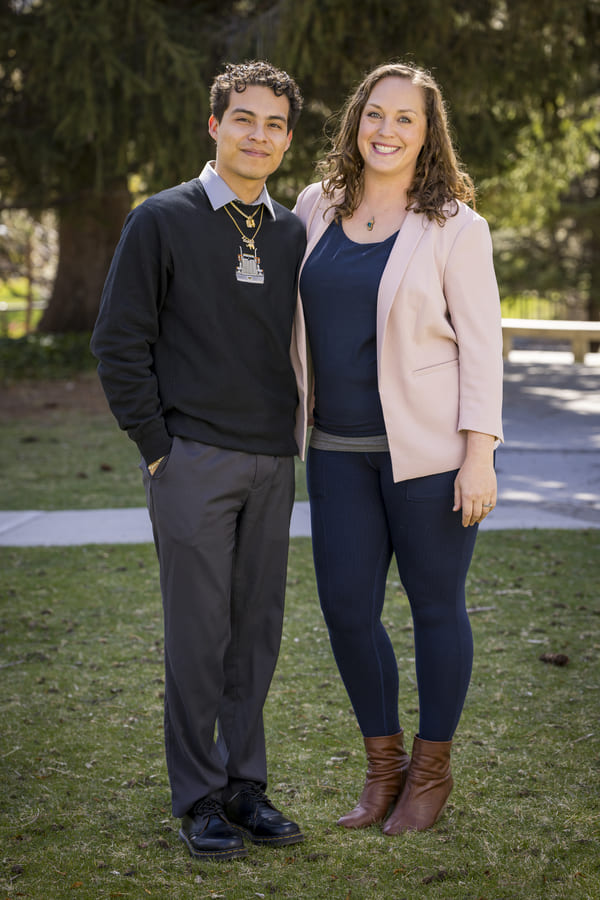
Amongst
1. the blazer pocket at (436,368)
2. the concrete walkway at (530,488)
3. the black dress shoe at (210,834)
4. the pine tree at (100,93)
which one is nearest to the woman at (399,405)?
the blazer pocket at (436,368)

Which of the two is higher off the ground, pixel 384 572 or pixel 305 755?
pixel 384 572

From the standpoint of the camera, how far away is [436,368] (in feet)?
9.18

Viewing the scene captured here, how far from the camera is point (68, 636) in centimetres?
459

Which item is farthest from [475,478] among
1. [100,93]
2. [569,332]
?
[569,332]

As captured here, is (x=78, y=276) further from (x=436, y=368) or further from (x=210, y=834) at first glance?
(x=210, y=834)

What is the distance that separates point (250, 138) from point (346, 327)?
56cm

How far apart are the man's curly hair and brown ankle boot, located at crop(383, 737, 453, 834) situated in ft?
5.95

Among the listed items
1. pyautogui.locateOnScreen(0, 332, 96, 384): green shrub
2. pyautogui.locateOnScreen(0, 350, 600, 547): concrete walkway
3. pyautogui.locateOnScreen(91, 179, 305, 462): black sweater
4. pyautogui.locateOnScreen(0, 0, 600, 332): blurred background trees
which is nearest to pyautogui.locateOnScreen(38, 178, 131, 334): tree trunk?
pyautogui.locateOnScreen(0, 332, 96, 384): green shrub

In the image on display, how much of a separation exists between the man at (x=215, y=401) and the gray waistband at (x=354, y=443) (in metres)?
0.09

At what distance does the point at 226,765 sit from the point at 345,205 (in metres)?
1.64

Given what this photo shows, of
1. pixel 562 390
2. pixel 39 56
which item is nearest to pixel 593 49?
pixel 562 390

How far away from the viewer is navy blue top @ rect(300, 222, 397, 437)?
2.79m

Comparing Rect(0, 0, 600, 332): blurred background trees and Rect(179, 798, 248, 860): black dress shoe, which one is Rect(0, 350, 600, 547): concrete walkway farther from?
Rect(0, 0, 600, 332): blurred background trees

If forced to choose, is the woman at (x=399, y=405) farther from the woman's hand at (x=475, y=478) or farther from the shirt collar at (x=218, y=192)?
the shirt collar at (x=218, y=192)
